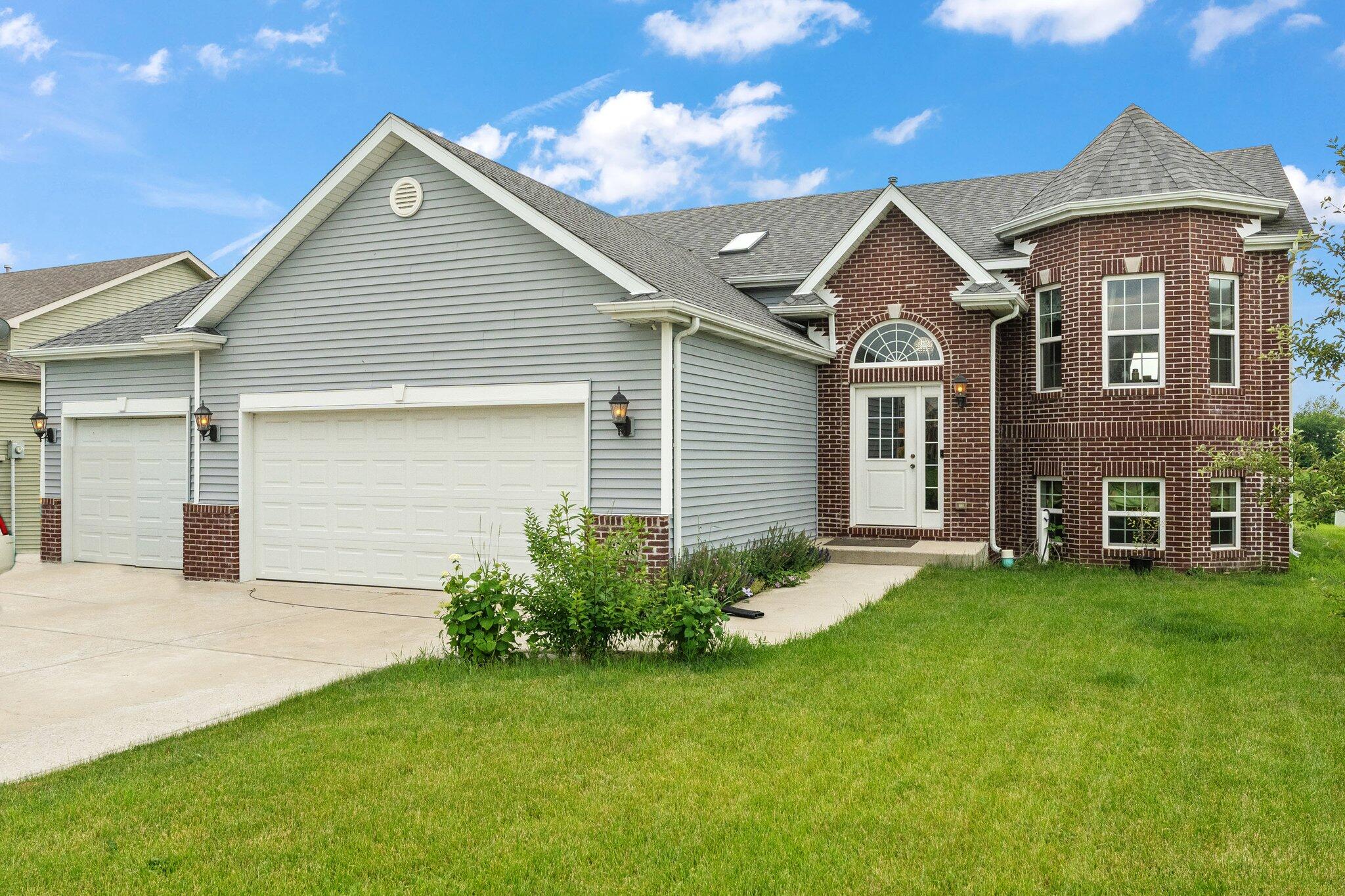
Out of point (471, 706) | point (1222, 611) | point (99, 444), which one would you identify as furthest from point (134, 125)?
point (1222, 611)

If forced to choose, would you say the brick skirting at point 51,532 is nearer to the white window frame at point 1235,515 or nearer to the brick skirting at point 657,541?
the brick skirting at point 657,541

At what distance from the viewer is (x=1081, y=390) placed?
13258mm

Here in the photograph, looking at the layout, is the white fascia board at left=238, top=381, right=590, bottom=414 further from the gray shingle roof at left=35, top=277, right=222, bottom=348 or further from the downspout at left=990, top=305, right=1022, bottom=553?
the downspout at left=990, top=305, right=1022, bottom=553

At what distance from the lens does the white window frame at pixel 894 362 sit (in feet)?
45.1

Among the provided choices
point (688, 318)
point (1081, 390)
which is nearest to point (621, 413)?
point (688, 318)

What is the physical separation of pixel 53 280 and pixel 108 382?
45.2ft

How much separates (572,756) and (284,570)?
8.65 m

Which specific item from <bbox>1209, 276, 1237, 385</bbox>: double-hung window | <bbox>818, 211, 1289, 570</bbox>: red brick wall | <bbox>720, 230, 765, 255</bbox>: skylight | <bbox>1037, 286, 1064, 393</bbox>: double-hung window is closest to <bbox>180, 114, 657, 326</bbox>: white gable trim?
<bbox>818, 211, 1289, 570</bbox>: red brick wall

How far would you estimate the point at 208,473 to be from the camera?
Result: 42.1 ft

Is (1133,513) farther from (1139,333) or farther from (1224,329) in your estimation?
(1224,329)

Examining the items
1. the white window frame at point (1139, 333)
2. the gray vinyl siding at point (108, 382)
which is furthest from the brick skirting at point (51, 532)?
the white window frame at point (1139, 333)

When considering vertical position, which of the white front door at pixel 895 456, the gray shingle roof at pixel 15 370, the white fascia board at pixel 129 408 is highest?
the gray shingle roof at pixel 15 370

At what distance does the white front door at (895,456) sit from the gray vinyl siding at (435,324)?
503cm

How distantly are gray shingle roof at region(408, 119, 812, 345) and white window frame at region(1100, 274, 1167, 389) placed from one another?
4074mm
